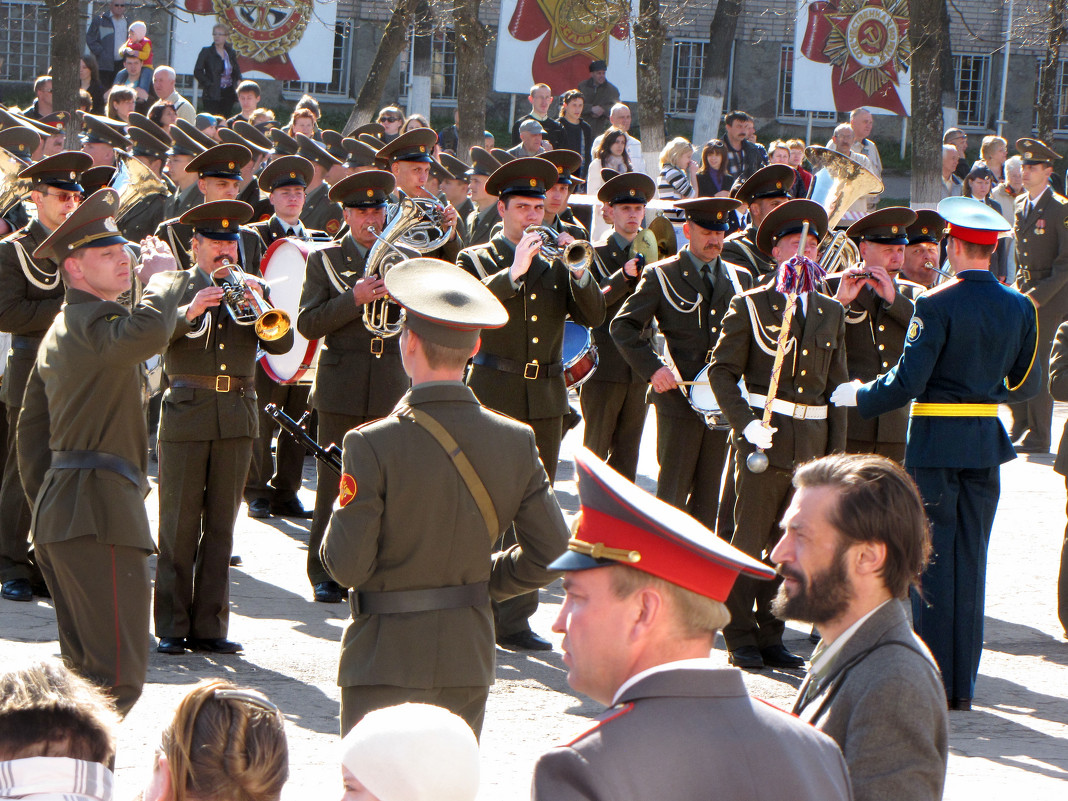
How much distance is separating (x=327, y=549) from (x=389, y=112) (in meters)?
13.5

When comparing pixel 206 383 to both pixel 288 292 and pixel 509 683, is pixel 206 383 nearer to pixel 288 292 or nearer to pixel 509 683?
pixel 509 683

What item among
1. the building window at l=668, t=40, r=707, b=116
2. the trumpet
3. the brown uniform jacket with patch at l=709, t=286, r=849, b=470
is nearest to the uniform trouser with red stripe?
the trumpet

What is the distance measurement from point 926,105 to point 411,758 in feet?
59.0

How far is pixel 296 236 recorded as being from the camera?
9.48 meters

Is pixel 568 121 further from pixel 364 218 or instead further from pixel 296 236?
pixel 364 218

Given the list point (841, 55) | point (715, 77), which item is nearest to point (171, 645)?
point (715, 77)

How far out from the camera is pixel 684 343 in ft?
26.8

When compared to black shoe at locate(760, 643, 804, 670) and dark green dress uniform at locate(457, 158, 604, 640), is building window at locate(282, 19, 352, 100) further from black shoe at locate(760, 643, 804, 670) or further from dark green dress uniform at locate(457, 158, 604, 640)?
black shoe at locate(760, 643, 804, 670)

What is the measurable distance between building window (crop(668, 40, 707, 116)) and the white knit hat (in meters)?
33.3

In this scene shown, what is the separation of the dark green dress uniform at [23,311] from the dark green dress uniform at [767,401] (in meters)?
3.35

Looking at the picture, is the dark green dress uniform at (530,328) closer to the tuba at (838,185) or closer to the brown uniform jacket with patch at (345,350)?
the brown uniform jacket with patch at (345,350)

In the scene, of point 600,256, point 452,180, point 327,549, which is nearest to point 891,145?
point 452,180

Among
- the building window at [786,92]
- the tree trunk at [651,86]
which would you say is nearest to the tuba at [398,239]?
the tree trunk at [651,86]

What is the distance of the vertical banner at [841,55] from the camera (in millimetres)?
30391
